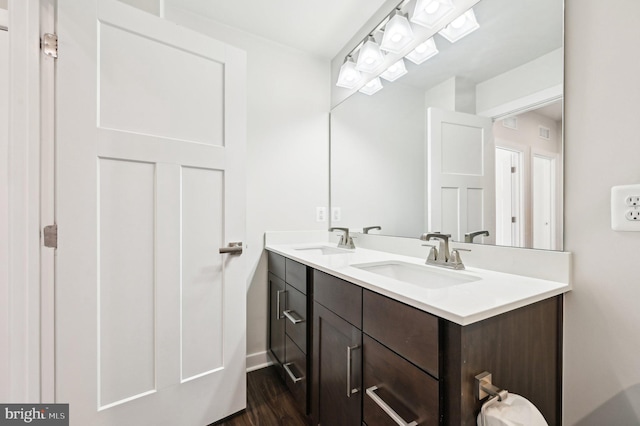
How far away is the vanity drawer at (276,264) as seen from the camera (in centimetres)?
163

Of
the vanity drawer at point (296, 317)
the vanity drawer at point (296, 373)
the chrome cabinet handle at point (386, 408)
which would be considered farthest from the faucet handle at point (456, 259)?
the vanity drawer at point (296, 373)

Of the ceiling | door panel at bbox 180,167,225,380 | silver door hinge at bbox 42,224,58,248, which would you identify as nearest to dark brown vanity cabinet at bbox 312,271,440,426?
door panel at bbox 180,167,225,380

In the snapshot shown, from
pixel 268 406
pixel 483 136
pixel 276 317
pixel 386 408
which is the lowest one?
pixel 268 406

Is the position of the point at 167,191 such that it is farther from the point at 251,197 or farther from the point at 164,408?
the point at 164,408

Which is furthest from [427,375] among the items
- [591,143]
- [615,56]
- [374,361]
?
[615,56]

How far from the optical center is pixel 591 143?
2.74ft

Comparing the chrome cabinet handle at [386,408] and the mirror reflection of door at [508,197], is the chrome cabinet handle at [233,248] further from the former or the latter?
the mirror reflection of door at [508,197]

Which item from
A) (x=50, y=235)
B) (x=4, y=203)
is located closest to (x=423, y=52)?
(x=50, y=235)

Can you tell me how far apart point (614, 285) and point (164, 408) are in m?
1.78

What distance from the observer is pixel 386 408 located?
0.78 meters

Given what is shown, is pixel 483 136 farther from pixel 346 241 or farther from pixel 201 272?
pixel 201 272

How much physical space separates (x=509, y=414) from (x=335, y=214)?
1.58 m

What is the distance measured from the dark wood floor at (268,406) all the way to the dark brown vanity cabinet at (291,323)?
6 cm

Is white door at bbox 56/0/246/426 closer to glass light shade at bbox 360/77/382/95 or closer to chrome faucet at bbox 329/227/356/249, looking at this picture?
chrome faucet at bbox 329/227/356/249
